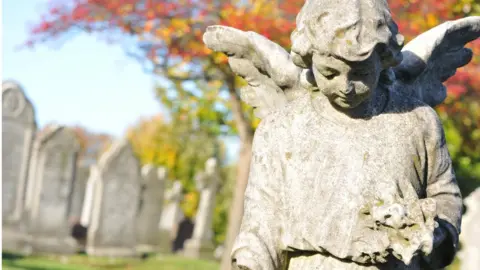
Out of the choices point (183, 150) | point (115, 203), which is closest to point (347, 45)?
point (115, 203)

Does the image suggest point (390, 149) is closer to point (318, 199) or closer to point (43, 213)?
point (318, 199)

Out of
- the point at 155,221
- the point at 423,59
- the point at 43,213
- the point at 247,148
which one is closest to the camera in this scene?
the point at 423,59

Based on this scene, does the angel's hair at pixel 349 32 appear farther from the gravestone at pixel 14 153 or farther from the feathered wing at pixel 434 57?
the gravestone at pixel 14 153

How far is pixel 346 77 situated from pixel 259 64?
3.16 feet

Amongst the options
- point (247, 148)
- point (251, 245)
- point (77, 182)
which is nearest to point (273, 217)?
point (251, 245)

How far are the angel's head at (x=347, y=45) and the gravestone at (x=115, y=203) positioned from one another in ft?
51.9

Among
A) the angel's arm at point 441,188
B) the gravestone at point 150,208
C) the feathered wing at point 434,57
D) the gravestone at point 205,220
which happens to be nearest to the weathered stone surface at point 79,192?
the gravestone at point 150,208

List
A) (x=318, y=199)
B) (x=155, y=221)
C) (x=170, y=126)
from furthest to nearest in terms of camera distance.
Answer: (x=170, y=126), (x=155, y=221), (x=318, y=199)

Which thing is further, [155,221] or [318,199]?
[155,221]

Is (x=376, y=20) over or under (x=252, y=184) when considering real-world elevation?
over

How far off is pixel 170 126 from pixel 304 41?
3276cm

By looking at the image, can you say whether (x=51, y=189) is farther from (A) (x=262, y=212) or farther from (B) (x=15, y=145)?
(A) (x=262, y=212)

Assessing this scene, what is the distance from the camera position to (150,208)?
2262cm

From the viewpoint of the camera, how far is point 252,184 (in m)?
3.87
